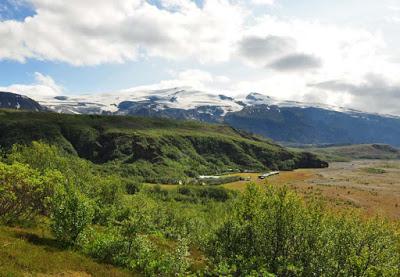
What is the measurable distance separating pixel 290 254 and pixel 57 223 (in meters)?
24.5

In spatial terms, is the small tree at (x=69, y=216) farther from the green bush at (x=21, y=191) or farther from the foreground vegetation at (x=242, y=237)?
the green bush at (x=21, y=191)

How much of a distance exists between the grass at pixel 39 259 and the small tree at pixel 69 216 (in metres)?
1.47

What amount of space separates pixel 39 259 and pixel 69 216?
8247 mm

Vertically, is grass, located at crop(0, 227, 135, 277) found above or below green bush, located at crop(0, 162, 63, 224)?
below

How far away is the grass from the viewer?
3296 centimetres

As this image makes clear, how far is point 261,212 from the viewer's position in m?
42.6

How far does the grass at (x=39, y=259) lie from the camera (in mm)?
32963

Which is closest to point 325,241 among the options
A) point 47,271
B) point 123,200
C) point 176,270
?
point 176,270

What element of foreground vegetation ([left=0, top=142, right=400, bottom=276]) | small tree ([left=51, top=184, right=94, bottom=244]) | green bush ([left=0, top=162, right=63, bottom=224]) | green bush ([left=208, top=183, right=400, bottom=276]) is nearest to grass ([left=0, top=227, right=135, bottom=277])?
foreground vegetation ([left=0, top=142, right=400, bottom=276])

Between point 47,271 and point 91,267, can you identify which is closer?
point 47,271

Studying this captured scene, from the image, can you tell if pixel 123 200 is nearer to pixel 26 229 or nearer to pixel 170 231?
pixel 170 231

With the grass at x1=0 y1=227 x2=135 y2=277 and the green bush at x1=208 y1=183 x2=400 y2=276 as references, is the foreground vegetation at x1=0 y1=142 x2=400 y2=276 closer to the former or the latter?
the green bush at x1=208 y1=183 x2=400 y2=276

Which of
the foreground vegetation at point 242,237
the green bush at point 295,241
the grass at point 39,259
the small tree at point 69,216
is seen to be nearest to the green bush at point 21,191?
the foreground vegetation at point 242,237

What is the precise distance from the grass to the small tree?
1475 millimetres
